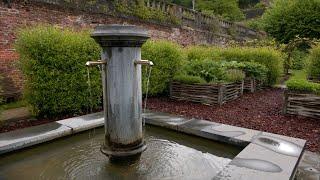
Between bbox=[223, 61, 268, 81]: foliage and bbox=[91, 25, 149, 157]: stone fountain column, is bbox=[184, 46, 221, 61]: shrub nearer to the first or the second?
bbox=[223, 61, 268, 81]: foliage

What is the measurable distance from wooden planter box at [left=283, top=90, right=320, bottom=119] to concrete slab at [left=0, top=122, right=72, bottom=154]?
4.92m

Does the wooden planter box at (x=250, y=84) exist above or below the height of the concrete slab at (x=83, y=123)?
above

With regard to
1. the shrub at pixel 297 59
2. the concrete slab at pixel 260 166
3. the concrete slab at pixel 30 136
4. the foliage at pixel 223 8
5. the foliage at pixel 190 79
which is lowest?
the concrete slab at pixel 260 166

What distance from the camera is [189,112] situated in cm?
651

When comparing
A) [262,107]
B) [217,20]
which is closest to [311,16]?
[217,20]

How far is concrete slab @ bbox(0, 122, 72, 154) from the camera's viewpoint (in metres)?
3.46

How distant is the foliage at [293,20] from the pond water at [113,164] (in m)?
18.8

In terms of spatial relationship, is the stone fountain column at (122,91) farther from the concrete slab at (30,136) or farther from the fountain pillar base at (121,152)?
the concrete slab at (30,136)

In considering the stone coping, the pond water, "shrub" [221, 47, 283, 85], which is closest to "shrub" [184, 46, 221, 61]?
"shrub" [221, 47, 283, 85]

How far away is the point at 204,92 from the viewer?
24.3 ft

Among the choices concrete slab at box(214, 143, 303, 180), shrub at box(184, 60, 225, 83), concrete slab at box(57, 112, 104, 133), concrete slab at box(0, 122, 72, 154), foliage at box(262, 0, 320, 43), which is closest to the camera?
concrete slab at box(214, 143, 303, 180)

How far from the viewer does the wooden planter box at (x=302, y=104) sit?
5996mm

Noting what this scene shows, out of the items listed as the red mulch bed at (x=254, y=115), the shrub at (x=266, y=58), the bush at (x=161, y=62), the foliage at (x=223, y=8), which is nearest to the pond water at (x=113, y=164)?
the red mulch bed at (x=254, y=115)

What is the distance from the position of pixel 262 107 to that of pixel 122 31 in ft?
18.9
